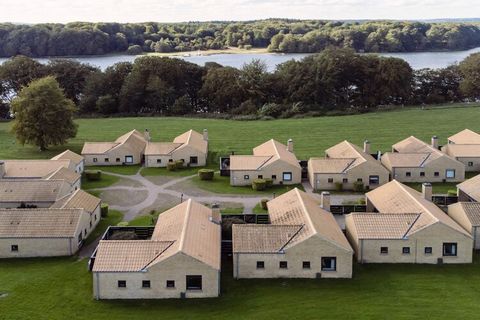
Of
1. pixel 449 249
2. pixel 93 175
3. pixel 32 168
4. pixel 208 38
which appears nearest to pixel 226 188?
pixel 93 175

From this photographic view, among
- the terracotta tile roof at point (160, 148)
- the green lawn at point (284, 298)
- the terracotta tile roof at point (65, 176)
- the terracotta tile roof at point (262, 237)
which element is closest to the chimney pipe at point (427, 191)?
the green lawn at point (284, 298)

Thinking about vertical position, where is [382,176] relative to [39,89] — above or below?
below

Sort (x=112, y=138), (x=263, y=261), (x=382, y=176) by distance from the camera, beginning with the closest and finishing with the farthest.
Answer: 1. (x=263, y=261)
2. (x=382, y=176)
3. (x=112, y=138)

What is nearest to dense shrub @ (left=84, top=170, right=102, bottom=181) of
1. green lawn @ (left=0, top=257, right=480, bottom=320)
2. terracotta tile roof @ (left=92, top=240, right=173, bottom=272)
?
green lawn @ (left=0, top=257, right=480, bottom=320)

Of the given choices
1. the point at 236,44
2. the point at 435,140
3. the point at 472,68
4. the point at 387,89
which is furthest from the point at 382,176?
the point at 236,44

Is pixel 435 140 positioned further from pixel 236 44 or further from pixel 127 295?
pixel 236 44

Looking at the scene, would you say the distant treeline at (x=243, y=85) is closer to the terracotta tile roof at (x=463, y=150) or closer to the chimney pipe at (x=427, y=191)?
the terracotta tile roof at (x=463, y=150)

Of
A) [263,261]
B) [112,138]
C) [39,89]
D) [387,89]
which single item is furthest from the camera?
[387,89]
